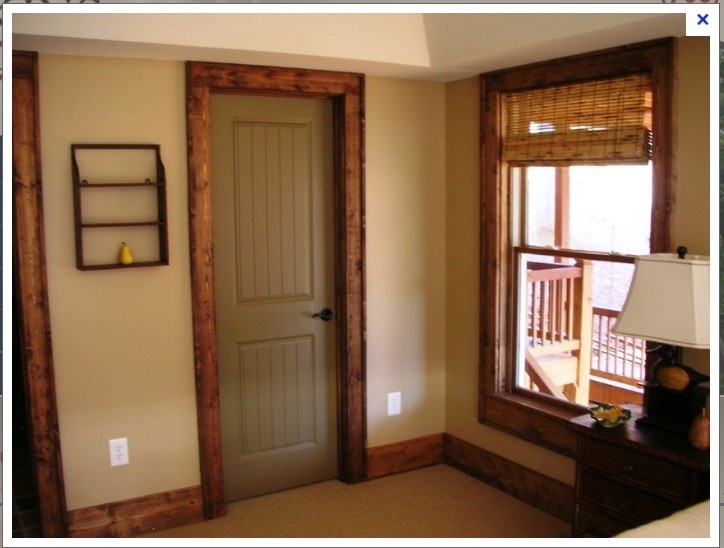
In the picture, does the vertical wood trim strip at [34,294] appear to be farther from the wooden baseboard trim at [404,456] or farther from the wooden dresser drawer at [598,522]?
the wooden dresser drawer at [598,522]

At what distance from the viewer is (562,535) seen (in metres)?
3.37

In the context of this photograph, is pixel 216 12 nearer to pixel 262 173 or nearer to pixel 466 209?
pixel 262 173

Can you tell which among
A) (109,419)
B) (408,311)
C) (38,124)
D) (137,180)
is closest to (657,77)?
(408,311)

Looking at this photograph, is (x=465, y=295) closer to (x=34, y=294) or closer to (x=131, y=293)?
(x=131, y=293)

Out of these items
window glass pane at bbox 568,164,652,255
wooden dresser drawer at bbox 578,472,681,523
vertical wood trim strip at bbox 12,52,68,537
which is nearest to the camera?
wooden dresser drawer at bbox 578,472,681,523

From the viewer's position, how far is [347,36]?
340 cm

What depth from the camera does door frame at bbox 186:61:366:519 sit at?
3.43 meters

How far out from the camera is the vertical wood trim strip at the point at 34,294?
121 inches

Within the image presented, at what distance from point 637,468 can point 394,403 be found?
153 cm

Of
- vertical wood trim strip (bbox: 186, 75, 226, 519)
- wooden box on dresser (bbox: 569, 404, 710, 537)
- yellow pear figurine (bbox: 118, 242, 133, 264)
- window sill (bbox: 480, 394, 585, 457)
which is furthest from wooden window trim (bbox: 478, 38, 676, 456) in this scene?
yellow pear figurine (bbox: 118, 242, 133, 264)

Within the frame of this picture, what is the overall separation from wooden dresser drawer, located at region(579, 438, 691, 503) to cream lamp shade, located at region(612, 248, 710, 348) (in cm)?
44

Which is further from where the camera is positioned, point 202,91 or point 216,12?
point 202,91

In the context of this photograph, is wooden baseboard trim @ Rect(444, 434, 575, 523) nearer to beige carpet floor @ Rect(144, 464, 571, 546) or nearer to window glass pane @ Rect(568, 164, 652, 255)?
beige carpet floor @ Rect(144, 464, 571, 546)

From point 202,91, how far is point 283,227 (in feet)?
2.44
